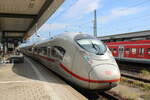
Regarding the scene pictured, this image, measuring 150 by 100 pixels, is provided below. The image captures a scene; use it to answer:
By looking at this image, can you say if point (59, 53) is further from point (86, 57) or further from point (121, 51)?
point (121, 51)

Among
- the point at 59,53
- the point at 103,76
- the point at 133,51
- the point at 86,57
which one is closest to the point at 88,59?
the point at 86,57

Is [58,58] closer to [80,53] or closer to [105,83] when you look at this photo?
[80,53]

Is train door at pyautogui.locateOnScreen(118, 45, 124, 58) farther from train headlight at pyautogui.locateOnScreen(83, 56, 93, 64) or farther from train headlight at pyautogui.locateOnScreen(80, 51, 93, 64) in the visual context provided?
train headlight at pyautogui.locateOnScreen(83, 56, 93, 64)

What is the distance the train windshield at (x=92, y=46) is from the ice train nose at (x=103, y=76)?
0.90 meters

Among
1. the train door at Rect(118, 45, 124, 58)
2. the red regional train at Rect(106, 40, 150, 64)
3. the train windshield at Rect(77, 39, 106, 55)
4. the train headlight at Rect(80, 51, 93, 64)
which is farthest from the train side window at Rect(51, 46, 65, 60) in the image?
the train door at Rect(118, 45, 124, 58)

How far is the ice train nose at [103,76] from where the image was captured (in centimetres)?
661

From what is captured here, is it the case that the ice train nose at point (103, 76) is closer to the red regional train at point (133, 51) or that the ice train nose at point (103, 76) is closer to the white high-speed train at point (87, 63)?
the white high-speed train at point (87, 63)

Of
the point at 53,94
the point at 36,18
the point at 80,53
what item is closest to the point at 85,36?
the point at 80,53

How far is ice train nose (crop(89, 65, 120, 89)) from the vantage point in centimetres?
661

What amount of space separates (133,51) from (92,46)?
45.4ft

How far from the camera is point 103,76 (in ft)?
21.7

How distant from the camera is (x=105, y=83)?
22.0 ft

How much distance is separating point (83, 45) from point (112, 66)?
1594mm

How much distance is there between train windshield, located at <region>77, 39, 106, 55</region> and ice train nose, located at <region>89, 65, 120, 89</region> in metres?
0.90
